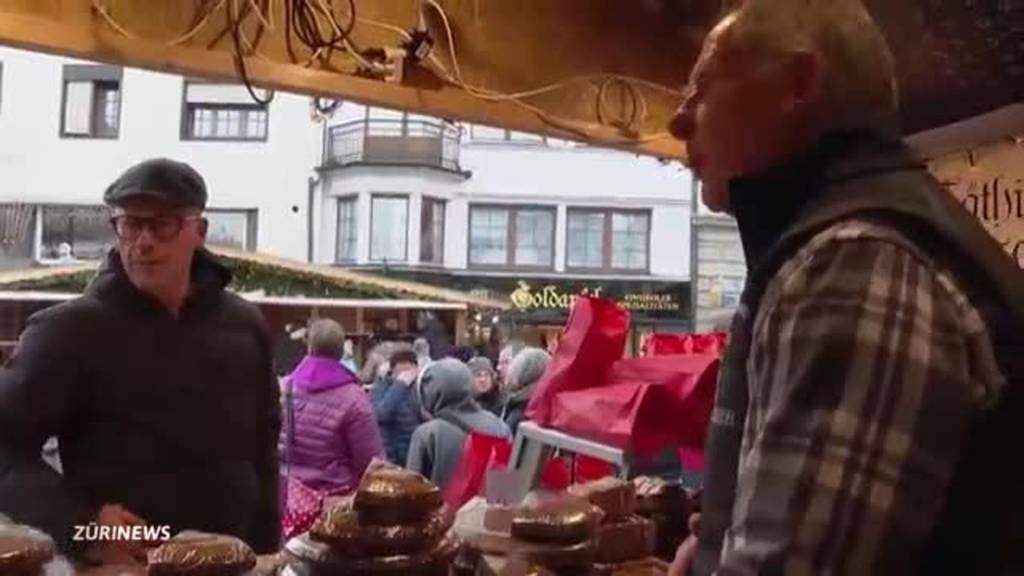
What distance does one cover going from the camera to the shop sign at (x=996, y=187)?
2.35 m

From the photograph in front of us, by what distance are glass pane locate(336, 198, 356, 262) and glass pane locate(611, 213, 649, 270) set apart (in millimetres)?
2699

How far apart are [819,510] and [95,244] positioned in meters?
6.95

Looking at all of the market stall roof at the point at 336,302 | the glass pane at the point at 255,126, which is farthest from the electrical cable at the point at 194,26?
the glass pane at the point at 255,126

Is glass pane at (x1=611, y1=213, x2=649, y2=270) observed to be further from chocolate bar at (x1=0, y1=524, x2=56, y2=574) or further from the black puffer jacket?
chocolate bar at (x1=0, y1=524, x2=56, y2=574)

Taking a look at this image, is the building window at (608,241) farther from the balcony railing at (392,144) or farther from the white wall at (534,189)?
the balcony railing at (392,144)

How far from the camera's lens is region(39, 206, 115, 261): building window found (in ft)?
23.9

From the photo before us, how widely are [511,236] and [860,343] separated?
36.5 feet

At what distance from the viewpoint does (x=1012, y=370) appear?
933mm

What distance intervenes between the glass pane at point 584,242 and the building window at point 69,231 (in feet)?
18.3

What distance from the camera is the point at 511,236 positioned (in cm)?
1201

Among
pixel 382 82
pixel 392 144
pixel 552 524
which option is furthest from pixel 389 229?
pixel 552 524

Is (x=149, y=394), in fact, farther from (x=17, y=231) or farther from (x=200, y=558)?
(x=17, y=231)

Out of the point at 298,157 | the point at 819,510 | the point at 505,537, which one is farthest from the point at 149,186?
the point at 298,157

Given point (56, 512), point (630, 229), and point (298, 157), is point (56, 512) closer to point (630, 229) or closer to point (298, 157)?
point (298, 157)
